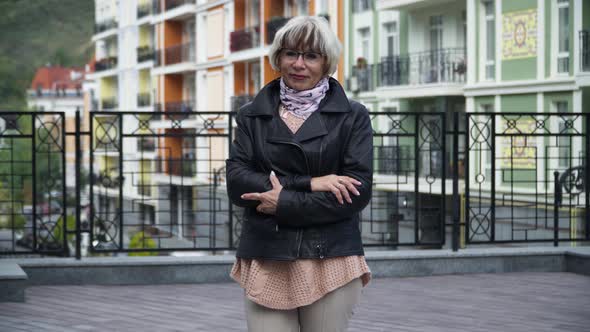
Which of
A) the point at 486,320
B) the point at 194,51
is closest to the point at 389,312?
the point at 486,320

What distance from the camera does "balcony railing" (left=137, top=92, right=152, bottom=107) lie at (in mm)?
57000

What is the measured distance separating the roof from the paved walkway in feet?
355

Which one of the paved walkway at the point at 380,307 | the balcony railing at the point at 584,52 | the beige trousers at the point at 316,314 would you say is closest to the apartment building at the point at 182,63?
the balcony railing at the point at 584,52

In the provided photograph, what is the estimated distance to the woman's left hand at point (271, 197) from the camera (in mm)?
3607

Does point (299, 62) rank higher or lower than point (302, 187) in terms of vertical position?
higher

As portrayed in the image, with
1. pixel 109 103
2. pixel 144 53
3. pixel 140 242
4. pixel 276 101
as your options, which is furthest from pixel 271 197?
pixel 109 103

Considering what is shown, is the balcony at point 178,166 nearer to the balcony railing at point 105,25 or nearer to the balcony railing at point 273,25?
the balcony railing at point 273,25

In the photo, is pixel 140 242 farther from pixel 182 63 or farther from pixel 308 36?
pixel 182 63

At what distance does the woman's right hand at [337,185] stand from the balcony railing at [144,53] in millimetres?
52428

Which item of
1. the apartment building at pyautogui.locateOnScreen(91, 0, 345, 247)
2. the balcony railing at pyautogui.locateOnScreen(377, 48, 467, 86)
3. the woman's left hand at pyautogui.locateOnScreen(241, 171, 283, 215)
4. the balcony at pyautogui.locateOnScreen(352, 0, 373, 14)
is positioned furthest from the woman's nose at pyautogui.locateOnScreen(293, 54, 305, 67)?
the balcony at pyautogui.locateOnScreen(352, 0, 373, 14)

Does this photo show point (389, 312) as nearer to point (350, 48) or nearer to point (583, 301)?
point (583, 301)

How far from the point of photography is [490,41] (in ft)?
93.2

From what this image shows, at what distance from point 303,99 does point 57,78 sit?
120 meters

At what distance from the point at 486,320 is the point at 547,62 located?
64.1 feet
